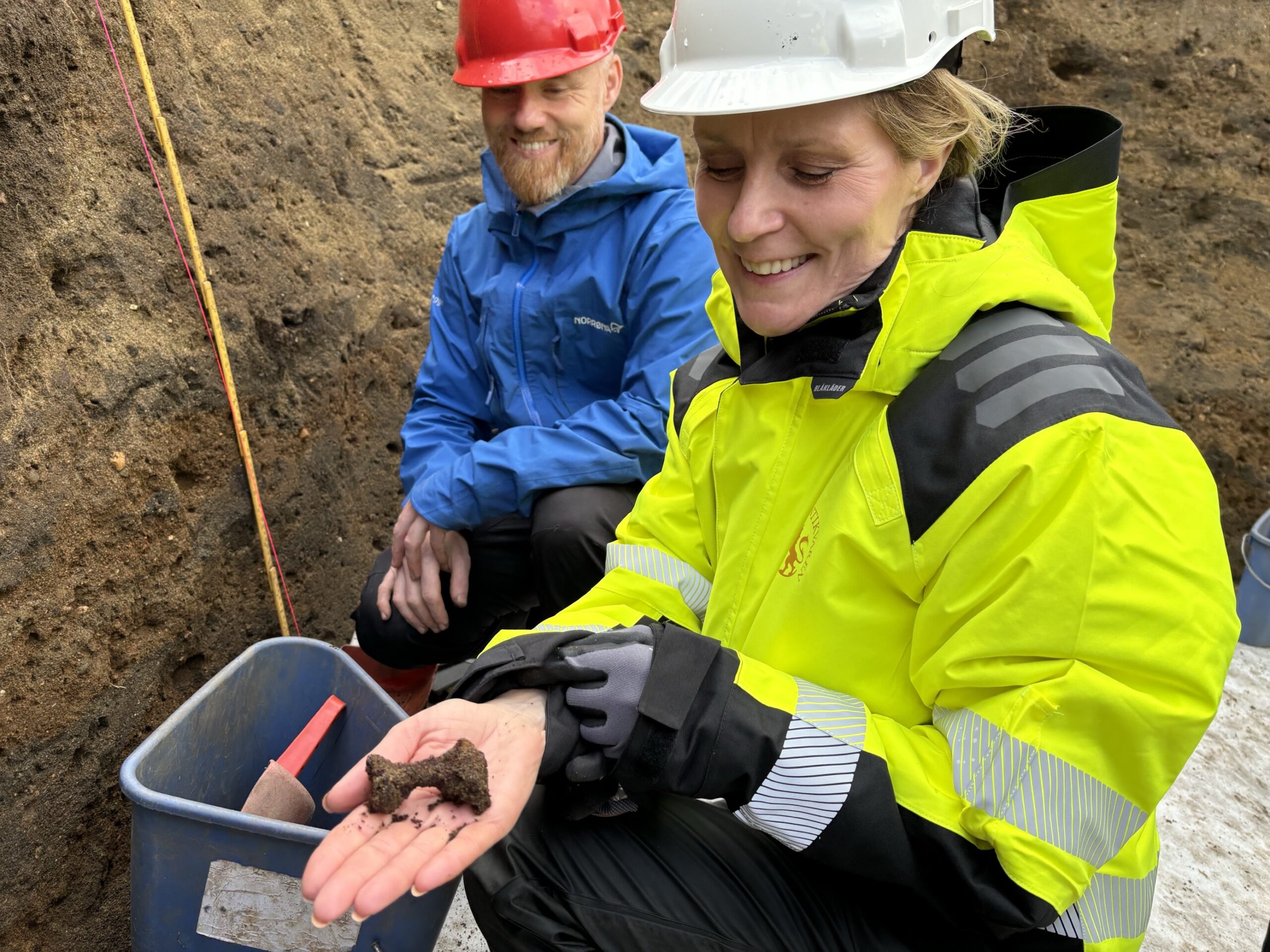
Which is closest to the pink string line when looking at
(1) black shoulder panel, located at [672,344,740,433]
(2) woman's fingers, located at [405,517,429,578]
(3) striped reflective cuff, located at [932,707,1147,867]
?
(2) woman's fingers, located at [405,517,429,578]

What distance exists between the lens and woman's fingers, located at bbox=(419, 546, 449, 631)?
2.57 meters

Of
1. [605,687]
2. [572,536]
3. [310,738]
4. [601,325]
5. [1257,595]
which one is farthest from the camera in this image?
[1257,595]

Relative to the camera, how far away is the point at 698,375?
1.88 meters

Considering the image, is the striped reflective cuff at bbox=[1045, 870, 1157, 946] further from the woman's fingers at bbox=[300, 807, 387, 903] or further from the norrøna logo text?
the norrøna logo text

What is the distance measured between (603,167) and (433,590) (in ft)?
4.10

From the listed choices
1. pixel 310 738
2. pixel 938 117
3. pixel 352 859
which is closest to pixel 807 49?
pixel 938 117

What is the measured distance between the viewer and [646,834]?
154cm

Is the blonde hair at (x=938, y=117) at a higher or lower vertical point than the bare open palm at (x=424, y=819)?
higher

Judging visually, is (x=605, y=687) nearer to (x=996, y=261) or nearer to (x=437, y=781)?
(x=437, y=781)

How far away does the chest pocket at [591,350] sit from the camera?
2658mm

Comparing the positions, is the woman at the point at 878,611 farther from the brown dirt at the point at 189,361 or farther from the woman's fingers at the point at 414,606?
the brown dirt at the point at 189,361

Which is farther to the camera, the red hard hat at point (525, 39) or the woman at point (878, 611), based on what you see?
the red hard hat at point (525, 39)

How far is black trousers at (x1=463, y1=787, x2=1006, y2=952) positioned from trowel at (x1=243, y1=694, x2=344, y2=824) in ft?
1.60

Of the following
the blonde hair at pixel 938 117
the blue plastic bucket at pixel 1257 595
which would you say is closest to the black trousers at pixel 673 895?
the blonde hair at pixel 938 117
